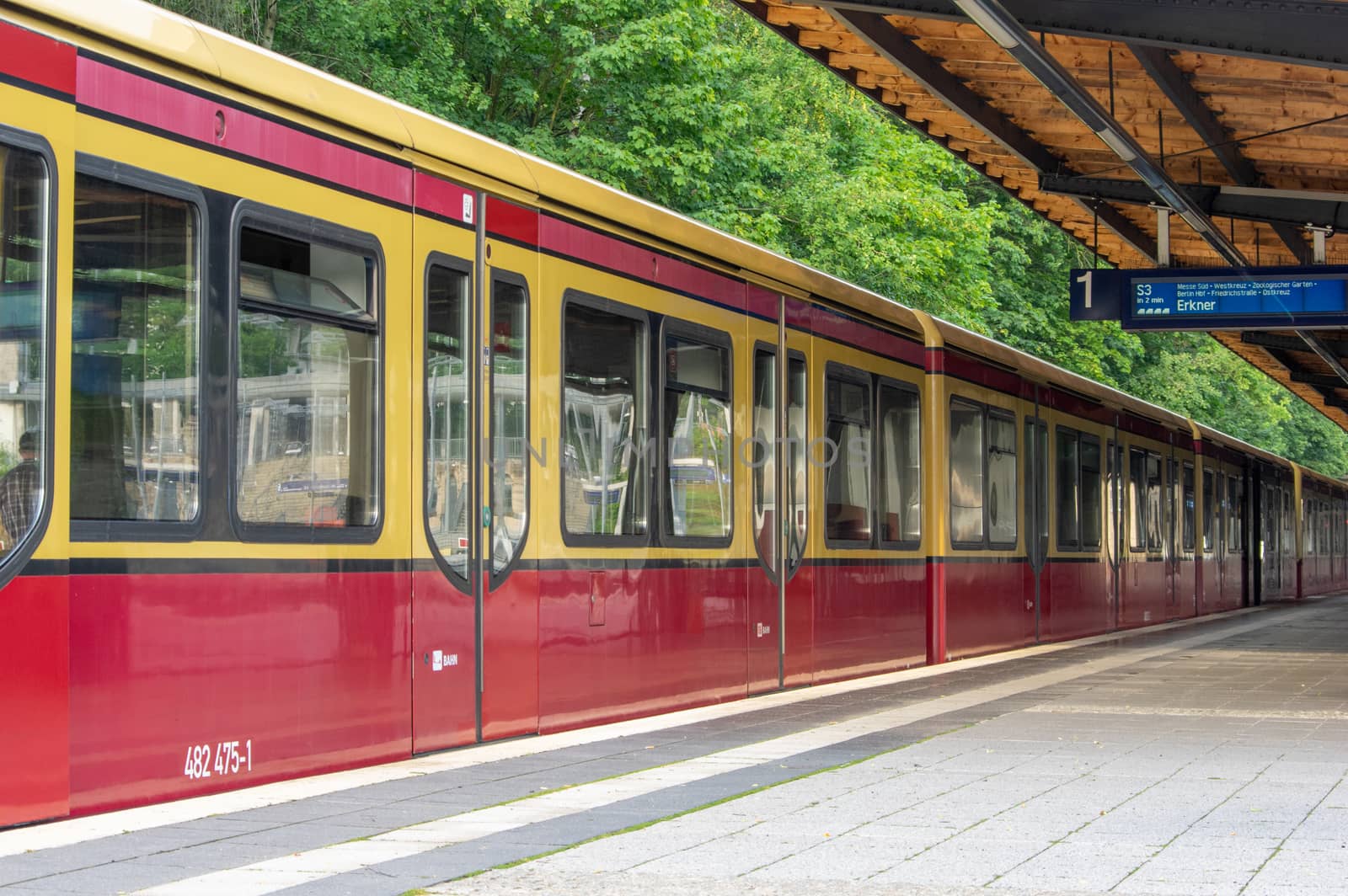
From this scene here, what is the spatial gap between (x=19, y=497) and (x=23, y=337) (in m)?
0.53

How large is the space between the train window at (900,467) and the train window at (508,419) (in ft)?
19.7

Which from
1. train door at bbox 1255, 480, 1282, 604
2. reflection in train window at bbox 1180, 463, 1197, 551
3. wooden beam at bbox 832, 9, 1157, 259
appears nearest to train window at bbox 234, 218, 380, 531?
wooden beam at bbox 832, 9, 1157, 259

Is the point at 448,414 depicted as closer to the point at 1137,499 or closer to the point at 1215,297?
the point at 1215,297

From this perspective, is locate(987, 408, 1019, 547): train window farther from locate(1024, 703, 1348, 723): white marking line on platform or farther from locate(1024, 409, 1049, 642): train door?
locate(1024, 703, 1348, 723): white marking line on platform

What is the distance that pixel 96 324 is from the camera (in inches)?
241

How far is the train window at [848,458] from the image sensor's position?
1323 centimetres

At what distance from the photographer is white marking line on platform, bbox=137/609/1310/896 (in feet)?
17.2

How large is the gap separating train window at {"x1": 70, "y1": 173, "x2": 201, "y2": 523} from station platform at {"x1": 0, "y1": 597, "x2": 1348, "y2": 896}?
1159 millimetres

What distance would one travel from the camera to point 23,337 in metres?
5.78

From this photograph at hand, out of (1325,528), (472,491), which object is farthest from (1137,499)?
(1325,528)

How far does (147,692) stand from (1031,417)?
13847mm

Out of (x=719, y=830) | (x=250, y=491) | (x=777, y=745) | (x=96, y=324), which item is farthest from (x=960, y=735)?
(x=96, y=324)

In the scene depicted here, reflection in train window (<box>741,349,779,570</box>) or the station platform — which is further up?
reflection in train window (<box>741,349,779,570</box>)

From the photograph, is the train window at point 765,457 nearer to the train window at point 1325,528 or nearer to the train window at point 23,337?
the train window at point 23,337
